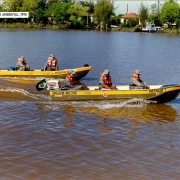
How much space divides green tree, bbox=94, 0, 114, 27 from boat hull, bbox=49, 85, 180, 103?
7749 cm

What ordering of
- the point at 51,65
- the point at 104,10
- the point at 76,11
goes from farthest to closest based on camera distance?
the point at 76,11
the point at 104,10
the point at 51,65

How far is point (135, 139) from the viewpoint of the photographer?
1306 cm

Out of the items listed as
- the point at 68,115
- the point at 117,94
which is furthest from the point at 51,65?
the point at 68,115

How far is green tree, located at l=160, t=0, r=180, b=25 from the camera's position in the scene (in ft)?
312

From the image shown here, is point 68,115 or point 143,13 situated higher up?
point 143,13

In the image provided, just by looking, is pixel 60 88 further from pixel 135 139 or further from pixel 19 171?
pixel 19 171

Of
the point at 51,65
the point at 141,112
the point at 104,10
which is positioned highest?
the point at 104,10

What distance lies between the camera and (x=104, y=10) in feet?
310

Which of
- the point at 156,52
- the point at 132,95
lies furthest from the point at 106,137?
the point at 156,52

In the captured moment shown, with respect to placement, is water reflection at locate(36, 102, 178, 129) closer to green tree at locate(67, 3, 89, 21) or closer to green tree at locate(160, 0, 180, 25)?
green tree at locate(67, 3, 89, 21)

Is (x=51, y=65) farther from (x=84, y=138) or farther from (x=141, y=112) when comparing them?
(x=84, y=138)

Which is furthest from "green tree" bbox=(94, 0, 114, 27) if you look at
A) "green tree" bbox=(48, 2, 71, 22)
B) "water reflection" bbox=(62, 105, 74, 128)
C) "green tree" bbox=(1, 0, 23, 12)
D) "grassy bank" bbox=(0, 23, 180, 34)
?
"water reflection" bbox=(62, 105, 74, 128)

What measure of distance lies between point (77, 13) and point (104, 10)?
6.43m

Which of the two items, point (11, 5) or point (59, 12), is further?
point (11, 5)
